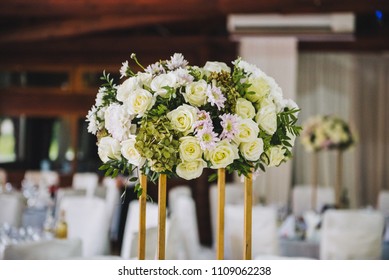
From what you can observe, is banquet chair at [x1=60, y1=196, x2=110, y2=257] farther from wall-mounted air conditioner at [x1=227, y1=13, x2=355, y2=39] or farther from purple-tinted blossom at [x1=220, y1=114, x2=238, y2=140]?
purple-tinted blossom at [x1=220, y1=114, x2=238, y2=140]

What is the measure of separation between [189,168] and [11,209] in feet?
13.2

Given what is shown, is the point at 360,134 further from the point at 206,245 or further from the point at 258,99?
the point at 258,99

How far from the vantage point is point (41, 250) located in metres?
2.87

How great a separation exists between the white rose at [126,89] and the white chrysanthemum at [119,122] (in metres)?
0.03

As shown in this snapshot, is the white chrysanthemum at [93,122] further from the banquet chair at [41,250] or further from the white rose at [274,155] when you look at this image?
the banquet chair at [41,250]

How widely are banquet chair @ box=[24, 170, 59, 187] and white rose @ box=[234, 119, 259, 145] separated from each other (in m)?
5.75

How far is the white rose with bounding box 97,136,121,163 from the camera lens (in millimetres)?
1679

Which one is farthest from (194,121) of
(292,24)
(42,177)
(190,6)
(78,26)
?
(42,177)

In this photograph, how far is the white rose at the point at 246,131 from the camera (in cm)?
162

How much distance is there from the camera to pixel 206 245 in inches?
285

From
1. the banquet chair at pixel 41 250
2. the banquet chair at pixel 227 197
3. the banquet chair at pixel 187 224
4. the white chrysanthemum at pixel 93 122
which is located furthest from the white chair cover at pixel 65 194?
the white chrysanthemum at pixel 93 122

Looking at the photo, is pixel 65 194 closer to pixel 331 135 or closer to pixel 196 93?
pixel 331 135

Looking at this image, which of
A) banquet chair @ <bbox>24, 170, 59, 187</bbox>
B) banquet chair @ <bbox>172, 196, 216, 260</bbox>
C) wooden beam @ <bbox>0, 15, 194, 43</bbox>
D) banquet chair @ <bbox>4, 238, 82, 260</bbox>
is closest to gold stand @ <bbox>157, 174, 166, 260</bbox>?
banquet chair @ <bbox>4, 238, 82, 260</bbox>
